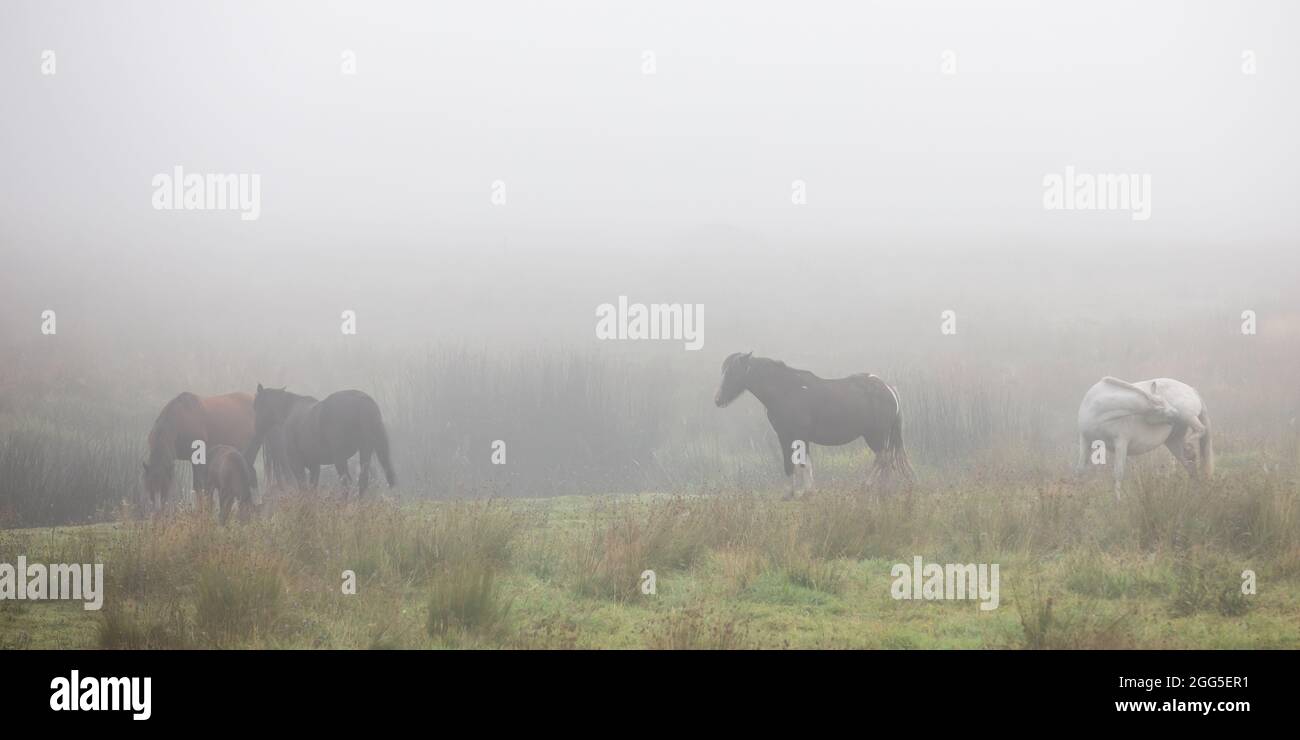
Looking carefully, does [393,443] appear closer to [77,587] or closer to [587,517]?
[587,517]

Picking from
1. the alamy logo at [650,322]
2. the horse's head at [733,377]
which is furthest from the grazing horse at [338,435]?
the alamy logo at [650,322]

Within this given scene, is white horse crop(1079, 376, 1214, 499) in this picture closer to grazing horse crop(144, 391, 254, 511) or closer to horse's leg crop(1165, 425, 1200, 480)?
horse's leg crop(1165, 425, 1200, 480)

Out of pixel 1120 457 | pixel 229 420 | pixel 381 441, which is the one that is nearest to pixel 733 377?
pixel 381 441

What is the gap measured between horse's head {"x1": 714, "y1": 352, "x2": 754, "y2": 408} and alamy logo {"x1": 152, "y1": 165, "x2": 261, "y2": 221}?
111 feet

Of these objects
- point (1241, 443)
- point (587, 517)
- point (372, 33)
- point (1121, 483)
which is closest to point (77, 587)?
point (587, 517)

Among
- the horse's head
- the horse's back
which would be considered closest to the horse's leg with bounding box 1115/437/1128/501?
the horse's head

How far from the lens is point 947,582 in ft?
33.5

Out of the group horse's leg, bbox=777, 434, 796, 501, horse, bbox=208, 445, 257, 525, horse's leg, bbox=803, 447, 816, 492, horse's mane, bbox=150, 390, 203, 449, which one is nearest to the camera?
horse, bbox=208, 445, 257, 525

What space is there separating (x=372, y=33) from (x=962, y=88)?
4240 cm

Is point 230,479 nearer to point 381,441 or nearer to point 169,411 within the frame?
point 381,441

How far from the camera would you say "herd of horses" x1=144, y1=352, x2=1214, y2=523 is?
13.5 m

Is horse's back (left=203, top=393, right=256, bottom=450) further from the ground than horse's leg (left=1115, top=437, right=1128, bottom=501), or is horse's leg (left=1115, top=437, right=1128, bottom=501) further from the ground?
horse's back (left=203, top=393, right=256, bottom=450)

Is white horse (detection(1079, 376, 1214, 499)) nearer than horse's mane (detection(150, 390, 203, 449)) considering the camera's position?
Yes

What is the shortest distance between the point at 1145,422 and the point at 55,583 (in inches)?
440
